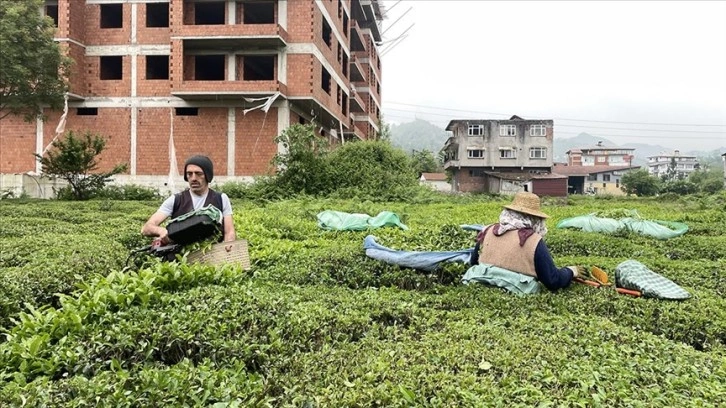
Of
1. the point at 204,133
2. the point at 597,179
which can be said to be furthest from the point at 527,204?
the point at 597,179

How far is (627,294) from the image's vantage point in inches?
214

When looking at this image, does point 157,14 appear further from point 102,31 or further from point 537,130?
point 537,130

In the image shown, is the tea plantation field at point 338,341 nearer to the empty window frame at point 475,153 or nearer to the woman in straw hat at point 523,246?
the woman in straw hat at point 523,246

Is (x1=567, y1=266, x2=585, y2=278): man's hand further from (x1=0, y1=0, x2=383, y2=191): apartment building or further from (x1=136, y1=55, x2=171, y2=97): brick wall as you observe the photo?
(x1=136, y1=55, x2=171, y2=97): brick wall

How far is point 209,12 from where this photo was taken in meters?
28.4

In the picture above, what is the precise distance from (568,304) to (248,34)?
22.1 meters

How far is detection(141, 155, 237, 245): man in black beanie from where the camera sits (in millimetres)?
5441

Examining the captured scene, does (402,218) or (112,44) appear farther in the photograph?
(112,44)

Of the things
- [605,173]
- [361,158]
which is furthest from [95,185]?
[605,173]

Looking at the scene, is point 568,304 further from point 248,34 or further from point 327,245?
point 248,34

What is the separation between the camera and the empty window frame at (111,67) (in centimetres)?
2668

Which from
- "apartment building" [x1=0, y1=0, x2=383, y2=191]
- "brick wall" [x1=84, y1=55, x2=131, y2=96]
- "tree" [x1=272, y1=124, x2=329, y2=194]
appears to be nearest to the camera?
"tree" [x1=272, y1=124, x2=329, y2=194]

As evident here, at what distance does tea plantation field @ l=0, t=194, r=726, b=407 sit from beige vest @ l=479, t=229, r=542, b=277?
31cm

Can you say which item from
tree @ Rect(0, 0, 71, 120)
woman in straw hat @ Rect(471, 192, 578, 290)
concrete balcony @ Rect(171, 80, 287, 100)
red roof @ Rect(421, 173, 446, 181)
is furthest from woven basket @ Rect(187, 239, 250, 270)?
red roof @ Rect(421, 173, 446, 181)
